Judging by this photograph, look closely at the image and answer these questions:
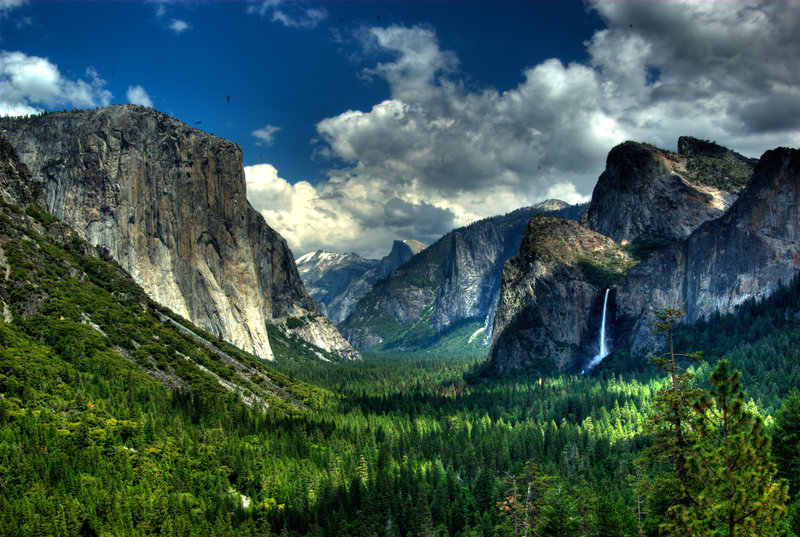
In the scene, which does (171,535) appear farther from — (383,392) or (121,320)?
(383,392)

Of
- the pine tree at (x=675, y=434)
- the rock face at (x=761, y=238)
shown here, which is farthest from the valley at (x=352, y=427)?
the rock face at (x=761, y=238)

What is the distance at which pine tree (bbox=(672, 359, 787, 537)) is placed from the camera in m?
29.4

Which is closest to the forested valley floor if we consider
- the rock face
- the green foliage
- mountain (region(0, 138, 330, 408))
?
mountain (region(0, 138, 330, 408))

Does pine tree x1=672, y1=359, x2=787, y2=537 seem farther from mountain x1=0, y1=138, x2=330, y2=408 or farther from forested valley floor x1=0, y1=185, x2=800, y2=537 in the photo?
mountain x1=0, y1=138, x2=330, y2=408

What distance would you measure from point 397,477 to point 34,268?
96.7 meters

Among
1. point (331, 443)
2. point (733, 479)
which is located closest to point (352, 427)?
point (331, 443)

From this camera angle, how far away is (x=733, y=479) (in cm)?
2989

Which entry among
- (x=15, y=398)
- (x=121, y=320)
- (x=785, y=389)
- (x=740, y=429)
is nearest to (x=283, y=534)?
(x=15, y=398)

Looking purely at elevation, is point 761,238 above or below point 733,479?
above

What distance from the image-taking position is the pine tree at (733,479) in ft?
96.5

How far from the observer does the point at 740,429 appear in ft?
102

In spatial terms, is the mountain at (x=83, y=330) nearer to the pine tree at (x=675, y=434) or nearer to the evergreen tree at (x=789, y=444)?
the pine tree at (x=675, y=434)

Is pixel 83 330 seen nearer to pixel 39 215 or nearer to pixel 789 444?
pixel 39 215

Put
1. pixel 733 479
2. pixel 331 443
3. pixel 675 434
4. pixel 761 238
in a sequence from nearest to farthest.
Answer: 1. pixel 733 479
2. pixel 675 434
3. pixel 331 443
4. pixel 761 238
